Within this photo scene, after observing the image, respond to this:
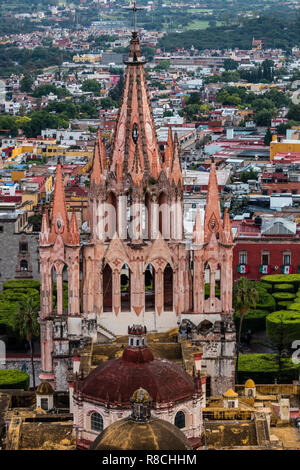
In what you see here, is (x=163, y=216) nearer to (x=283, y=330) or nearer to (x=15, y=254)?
(x=283, y=330)

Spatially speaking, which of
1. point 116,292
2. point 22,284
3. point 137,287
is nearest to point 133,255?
point 137,287

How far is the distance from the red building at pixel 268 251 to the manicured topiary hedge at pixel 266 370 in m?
24.3

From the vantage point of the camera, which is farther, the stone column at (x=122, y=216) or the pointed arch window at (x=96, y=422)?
the stone column at (x=122, y=216)

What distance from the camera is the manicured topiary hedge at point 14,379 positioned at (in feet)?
245

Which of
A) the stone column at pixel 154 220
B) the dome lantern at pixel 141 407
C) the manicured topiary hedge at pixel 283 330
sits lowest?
the manicured topiary hedge at pixel 283 330

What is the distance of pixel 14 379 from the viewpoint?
75500mm

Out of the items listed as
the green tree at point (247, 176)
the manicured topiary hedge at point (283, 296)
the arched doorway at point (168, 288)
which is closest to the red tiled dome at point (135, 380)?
the arched doorway at point (168, 288)

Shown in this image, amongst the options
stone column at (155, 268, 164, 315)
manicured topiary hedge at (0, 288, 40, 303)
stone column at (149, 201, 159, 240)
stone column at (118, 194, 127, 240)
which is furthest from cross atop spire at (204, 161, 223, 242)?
manicured topiary hedge at (0, 288, 40, 303)

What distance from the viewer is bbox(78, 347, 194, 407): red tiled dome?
1950 inches

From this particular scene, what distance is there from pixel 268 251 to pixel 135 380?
57490 millimetres

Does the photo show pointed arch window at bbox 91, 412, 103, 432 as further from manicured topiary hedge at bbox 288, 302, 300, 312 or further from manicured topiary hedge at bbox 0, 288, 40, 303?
manicured topiary hedge at bbox 0, 288, 40, 303

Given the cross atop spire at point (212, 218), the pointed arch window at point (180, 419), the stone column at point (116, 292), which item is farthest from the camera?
the cross atop spire at point (212, 218)

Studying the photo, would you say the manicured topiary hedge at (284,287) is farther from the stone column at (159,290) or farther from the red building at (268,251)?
the stone column at (159,290)
